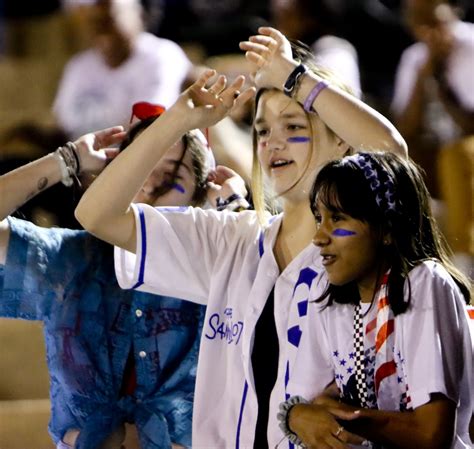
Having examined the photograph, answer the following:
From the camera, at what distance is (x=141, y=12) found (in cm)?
508

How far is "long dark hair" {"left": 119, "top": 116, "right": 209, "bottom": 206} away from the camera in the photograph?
2824 millimetres

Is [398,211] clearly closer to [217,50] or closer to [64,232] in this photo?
[64,232]

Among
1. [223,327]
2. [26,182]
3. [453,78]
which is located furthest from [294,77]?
[453,78]

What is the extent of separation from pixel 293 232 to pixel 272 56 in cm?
38

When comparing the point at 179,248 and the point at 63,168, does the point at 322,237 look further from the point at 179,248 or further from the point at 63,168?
the point at 63,168

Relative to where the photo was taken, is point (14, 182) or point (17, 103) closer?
point (14, 182)

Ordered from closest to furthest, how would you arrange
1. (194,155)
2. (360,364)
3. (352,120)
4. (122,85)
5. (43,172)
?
(360,364)
(352,120)
(43,172)
(194,155)
(122,85)

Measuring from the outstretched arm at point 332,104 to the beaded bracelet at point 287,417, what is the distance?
0.55 m

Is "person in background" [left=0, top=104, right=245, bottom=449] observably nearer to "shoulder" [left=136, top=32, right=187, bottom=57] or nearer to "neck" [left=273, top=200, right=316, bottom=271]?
"neck" [left=273, top=200, right=316, bottom=271]

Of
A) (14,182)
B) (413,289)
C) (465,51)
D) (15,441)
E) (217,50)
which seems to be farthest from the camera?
(217,50)

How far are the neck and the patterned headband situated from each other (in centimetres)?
32

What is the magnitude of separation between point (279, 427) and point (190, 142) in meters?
0.79

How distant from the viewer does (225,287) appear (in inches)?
103

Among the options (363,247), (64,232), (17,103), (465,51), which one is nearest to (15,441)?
(64,232)
